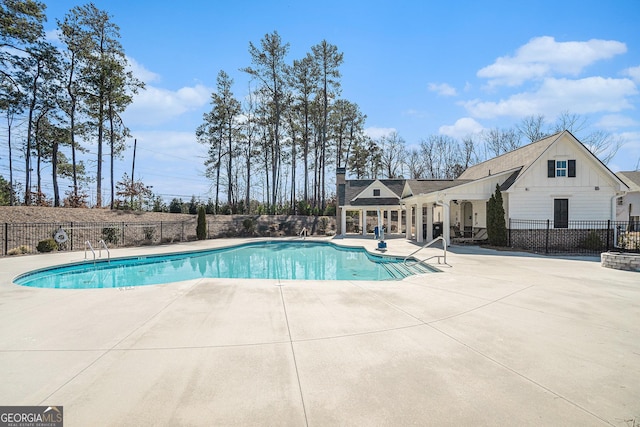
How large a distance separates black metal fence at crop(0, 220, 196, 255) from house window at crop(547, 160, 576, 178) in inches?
872

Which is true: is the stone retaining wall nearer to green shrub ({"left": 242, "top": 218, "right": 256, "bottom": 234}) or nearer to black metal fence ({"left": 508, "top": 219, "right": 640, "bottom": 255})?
black metal fence ({"left": 508, "top": 219, "right": 640, "bottom": 255})

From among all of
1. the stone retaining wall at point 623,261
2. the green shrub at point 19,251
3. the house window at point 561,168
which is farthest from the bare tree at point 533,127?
the green shrub at point 19,251

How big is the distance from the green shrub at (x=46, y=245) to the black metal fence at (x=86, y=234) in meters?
0.24

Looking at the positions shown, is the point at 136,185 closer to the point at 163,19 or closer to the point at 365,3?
the point at 163,19

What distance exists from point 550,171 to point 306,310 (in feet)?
51.7

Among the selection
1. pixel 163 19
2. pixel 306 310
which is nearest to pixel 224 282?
pixel 306 310

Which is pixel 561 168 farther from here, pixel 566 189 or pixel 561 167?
pixel 566 189

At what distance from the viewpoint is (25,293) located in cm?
662

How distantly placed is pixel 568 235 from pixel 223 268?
53.6ft

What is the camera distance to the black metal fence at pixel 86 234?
1463cm

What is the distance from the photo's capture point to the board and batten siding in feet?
49.9

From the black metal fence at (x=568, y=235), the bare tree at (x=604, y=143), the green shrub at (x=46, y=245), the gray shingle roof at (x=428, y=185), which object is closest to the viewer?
the green shrub at (x=46, y=245)

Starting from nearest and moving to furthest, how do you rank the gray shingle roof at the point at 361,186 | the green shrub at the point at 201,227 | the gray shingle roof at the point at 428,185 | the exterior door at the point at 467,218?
the gray shingle roof at the point at 428,185, the exterior door at the point at 467,218, the green shrub at the point at 201,227, the gray shingle roof at the point at 361,186

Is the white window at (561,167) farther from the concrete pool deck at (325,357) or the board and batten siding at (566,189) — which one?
the concrete pool deck at (325,357)
